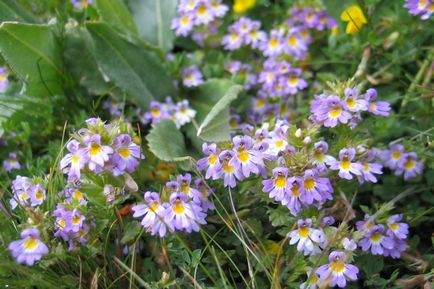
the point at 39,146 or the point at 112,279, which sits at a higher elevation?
the point at 39,146

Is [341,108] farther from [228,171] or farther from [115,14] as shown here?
[115,14]

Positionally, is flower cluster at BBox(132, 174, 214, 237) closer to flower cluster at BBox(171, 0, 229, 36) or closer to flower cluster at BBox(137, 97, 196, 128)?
flower cluster at BBox(137, 97, 196, 128)

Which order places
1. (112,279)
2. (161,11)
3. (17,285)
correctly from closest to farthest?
(17,285) < (112,279) < (161,11)

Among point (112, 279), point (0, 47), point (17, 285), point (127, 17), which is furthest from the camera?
point (127, 17)

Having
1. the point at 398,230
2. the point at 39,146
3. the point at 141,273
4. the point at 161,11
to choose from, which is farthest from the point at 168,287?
the point at 161,11

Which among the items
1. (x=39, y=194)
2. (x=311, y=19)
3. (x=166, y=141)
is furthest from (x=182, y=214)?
(x=311, y=19)

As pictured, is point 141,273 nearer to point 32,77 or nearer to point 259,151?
point 259,151

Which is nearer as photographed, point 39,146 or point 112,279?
point 112,279
